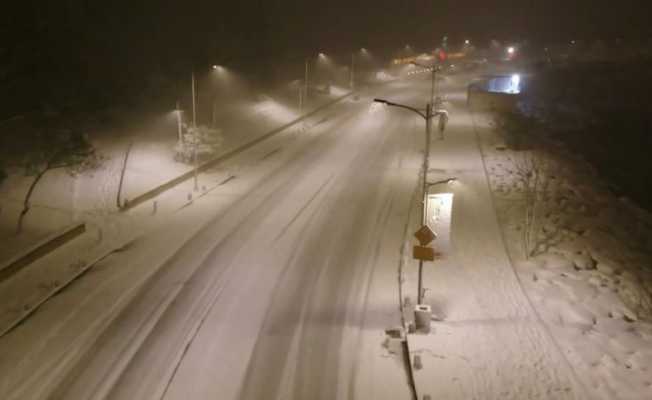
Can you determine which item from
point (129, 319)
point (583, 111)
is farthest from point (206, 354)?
point (583, 111)

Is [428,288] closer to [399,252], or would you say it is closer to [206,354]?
[399,252]

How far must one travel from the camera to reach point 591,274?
78.4 ft

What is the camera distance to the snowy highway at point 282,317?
16.2 m

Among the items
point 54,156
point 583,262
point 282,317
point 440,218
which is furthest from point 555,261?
point 54,156

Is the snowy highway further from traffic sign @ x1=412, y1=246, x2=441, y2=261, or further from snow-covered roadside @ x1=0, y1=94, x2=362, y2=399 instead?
traffic sign @ x1=412, y1=246, x2=441, y2=261

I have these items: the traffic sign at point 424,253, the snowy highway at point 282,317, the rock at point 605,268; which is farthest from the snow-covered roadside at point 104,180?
the rock at point 605,268

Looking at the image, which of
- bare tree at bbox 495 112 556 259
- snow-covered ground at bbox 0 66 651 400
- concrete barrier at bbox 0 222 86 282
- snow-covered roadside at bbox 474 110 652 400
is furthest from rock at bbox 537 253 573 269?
concrete barrier at bbox 0 222 86 282

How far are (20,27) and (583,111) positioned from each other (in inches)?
2745

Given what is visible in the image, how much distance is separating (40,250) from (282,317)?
41.7 ft

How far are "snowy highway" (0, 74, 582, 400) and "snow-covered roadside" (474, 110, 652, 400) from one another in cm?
86

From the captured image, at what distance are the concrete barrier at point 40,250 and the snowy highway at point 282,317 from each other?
3351 mm

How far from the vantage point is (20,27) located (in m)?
38.3

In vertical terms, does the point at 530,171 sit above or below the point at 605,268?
above

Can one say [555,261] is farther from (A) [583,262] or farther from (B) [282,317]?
(B) [282,317]
